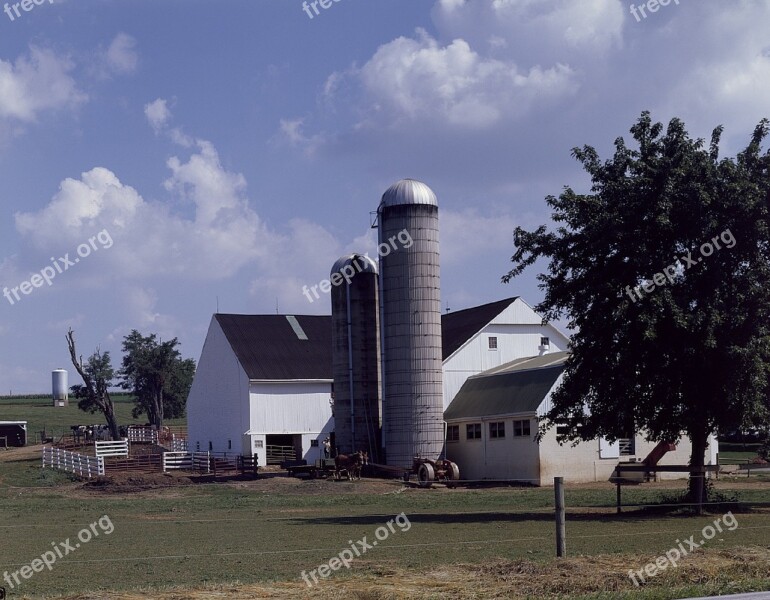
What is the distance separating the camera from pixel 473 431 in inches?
2036

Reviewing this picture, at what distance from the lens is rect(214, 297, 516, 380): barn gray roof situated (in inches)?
2409

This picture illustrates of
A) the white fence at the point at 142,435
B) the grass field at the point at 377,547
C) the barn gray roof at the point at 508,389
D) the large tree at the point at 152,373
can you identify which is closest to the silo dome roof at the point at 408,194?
the barn gray roof at the point at 508,389

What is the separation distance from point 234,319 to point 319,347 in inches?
230

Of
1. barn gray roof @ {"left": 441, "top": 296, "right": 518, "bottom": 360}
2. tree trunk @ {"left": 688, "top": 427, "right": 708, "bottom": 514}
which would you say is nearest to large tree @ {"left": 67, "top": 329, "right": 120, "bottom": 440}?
barn gray roof @ {"left": 441, "top": 296, "right": 518, "bottom": 360}

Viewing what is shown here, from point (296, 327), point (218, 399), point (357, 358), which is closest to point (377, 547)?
point (357, 358)

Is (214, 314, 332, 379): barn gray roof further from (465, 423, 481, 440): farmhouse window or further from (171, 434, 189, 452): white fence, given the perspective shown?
(465, 423, 481, 440): farmhouse window

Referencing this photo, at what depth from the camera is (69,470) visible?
184 feet

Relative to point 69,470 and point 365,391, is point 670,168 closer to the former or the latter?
point 365,391

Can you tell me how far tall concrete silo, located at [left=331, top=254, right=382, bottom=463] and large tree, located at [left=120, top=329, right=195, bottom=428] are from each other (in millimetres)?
44641

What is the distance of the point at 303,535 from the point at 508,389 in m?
29.0

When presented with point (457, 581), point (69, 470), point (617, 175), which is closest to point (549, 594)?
point (457, 581)

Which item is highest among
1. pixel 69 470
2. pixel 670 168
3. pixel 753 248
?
pixel 670 168

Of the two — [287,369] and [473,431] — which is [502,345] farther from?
[287,369]

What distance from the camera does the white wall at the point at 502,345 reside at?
57.6 meters
